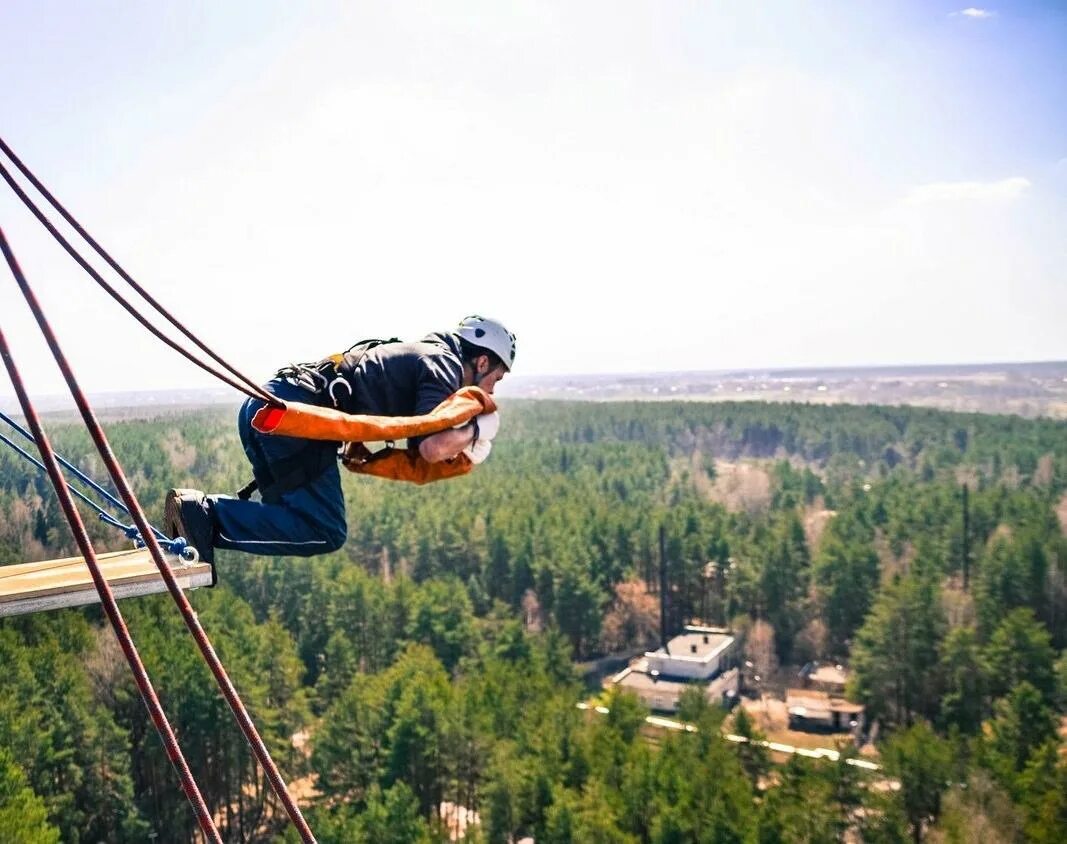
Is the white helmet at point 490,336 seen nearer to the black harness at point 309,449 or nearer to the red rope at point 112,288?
the black harness at point 309,449

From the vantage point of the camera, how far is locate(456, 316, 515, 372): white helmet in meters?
4.48

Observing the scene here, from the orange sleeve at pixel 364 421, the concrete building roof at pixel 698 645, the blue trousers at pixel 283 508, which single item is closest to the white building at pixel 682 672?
the concrete building roof at pixel 698 645

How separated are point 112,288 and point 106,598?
1.14 meters

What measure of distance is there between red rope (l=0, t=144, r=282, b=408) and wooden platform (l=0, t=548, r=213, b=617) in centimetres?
93

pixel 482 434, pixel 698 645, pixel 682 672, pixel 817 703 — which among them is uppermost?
pixel 482 434

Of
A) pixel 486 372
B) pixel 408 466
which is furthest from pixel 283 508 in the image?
pixel 486 372

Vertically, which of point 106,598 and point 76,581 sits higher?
point 106,598

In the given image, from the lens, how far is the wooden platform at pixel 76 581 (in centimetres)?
366

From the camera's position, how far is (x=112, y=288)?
336cm

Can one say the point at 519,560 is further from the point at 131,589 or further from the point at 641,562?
the point at 131,589

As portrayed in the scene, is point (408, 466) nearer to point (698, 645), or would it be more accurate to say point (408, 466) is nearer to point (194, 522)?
point (194, 522)

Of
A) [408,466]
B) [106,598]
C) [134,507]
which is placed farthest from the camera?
[408,466]

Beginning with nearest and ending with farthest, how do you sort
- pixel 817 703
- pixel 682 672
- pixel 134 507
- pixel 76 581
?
1. pixel 134 507
2. pixel 76 581
3. pixel 817 703
4. pixel 682 672

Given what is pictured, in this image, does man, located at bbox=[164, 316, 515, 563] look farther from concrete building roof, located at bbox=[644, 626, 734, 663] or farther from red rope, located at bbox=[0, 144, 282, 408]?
concrete building roof, located at bbox=[644, 626, 734, 663]
